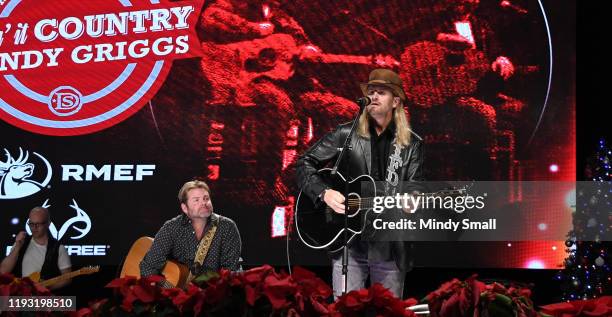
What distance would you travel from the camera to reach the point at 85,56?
693 centimetres

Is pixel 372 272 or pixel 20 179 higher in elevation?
pixel 20 179

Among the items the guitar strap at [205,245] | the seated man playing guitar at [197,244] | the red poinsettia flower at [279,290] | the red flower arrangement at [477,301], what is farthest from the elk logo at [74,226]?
the red flower arrangement at [477,301]

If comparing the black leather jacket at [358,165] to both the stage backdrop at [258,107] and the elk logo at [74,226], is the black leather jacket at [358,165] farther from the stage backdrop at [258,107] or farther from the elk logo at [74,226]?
the elk logo at [74,226]

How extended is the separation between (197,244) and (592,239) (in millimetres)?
2645

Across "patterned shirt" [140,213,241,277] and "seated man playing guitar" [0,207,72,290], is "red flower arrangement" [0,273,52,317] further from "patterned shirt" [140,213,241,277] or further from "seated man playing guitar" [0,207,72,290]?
"seated man playing guitar" [0,207,72,290]

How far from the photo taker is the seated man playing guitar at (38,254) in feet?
21.0

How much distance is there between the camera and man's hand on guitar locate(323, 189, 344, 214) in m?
5.02

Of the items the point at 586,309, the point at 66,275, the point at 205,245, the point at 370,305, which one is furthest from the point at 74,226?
the point at 586,309

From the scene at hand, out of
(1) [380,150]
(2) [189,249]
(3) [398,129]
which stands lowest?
(2) [189,249]

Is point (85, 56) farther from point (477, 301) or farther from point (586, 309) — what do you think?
point (586, 309)

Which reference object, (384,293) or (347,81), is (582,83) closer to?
(347,81)

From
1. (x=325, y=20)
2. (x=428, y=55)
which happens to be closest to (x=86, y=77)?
(x=325, y=20)

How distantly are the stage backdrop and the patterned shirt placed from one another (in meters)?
1.18

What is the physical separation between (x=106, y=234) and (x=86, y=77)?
128 centimetres
